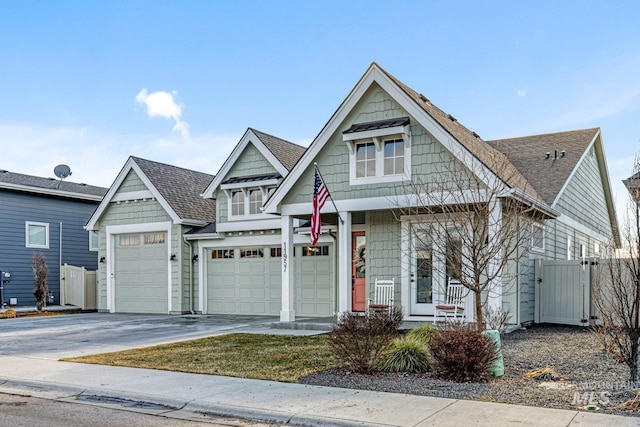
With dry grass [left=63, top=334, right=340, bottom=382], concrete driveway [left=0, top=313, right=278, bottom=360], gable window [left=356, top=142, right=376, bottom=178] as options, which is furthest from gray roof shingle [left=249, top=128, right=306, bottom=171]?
dry grass [left=63, top=334, right=340, bottom=382]

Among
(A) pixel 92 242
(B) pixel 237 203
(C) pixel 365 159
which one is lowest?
(A) pixel 92 242

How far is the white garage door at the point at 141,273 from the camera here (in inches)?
860

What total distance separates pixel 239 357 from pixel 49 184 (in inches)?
818

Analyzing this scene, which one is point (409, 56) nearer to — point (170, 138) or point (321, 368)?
point (321, 368)

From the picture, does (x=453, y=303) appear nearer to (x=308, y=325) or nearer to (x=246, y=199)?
(x=308, y=325)

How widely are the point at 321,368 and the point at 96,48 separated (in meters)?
12.8

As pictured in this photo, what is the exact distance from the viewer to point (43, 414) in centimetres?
723

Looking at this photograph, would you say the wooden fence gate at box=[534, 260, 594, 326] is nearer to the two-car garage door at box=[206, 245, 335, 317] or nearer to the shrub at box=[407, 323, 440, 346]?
the two-car garage door at box=[206, 245, 335, 317]

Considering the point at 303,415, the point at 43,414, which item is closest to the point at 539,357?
the point at 303,415

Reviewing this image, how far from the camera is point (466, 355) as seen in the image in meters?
8.45

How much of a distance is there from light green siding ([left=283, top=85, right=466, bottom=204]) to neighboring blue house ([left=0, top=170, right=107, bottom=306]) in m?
14.8

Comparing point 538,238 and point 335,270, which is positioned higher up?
point 538,238

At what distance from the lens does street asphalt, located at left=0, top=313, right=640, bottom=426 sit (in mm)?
6543

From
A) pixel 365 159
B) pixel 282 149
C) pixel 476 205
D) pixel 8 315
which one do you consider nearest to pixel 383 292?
pixel 365 159
